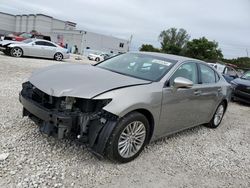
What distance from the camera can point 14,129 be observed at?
4.11 meters

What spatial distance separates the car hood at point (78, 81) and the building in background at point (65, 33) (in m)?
47.2

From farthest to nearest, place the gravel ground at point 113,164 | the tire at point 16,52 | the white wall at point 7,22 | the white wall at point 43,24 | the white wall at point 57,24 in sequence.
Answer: the white wall at point 7,22, the white wall at point 57,24, the white wall at point 43,24, the tire at point 16,52, the gravel ground at point 113,164

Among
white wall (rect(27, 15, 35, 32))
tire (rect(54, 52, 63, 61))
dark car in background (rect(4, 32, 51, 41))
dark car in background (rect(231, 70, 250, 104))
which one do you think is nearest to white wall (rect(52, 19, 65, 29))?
white wall (rect(27, 15, 35, 32))

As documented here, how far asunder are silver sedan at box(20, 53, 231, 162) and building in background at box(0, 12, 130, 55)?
4699 cm

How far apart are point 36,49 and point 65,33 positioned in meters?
50.6

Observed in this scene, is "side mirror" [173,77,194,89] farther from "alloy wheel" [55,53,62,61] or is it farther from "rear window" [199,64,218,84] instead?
"alloy wheel" [55,53,62,61]

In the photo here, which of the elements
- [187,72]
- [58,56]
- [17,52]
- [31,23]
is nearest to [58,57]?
[58,56]

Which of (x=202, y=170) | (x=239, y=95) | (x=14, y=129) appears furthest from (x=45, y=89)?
(x=239, y=95)

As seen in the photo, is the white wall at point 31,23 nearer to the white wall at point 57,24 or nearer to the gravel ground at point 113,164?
the white wall at point 57,24

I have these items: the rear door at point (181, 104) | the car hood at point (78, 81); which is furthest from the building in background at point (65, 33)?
the car hood at point (78, 81)

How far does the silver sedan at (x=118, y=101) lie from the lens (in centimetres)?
321

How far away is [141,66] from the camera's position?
4.39 metres

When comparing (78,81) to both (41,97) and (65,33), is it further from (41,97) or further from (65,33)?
(65,33)


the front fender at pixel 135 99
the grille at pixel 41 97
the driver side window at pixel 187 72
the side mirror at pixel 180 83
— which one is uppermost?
the driver side window at pixel 187 72
